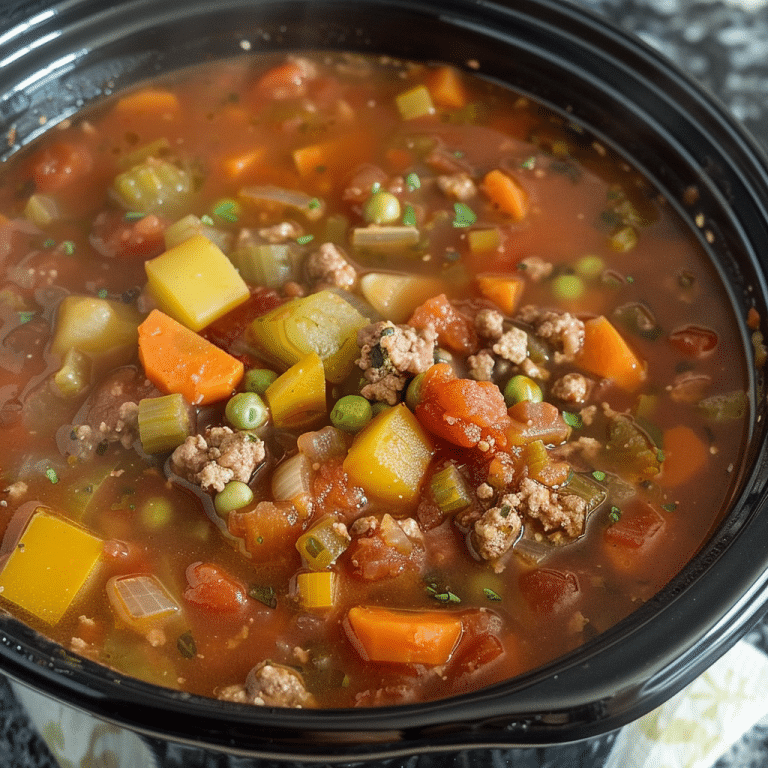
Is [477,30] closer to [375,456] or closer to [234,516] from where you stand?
[375,456]

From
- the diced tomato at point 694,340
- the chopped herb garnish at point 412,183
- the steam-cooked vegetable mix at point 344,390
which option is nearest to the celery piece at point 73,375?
the steam-cooked vegetable mix at point 344,390

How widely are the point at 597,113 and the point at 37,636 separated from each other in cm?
366

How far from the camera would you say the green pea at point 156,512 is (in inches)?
139

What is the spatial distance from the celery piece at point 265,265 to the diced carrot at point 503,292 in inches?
35.8

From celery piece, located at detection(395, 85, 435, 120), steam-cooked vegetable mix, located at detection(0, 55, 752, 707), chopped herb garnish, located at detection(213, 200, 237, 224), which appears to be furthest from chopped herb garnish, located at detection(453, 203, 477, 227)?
chopped herb garnish, located at detection(213, 200, 237, 224)

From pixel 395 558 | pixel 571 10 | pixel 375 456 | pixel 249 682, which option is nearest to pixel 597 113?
pixel 571 10

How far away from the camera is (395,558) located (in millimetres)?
3410

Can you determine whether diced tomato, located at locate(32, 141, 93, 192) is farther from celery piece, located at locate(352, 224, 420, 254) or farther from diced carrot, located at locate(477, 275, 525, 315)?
diced carrot, located at locate(477, 275, 525, 315)

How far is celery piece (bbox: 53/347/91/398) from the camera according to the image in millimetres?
3820

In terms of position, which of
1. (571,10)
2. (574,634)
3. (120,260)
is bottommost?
(574,634)

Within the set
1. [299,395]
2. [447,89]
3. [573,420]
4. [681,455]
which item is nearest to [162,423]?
[299,395]

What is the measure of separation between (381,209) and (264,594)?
1951 millimetres

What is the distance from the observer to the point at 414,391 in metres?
3.68

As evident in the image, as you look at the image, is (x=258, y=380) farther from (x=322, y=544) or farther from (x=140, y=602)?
(x=140, y=602)
